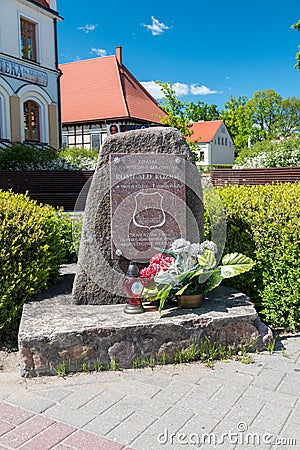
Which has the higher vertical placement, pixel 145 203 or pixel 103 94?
pixel 103 94

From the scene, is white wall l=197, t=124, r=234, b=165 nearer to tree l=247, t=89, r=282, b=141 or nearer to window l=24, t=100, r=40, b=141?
tree l=247, t=89, r=282, b=141

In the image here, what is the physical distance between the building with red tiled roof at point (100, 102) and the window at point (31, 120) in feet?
29.1

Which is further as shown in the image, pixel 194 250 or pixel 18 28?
pixel 18 28

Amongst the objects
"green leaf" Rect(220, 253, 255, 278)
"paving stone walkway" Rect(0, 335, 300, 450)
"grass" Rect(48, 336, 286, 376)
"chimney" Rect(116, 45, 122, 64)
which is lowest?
"paving stone walkway" Rect(0, 335, 300, 450)

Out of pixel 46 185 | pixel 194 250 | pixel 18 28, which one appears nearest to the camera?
pixel 194 250

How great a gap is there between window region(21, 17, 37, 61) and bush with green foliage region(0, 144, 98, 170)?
14.8 ft

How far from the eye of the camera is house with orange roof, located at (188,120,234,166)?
5475 cm

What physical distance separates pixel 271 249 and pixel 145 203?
1.30m

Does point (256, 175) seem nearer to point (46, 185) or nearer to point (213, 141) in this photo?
point (46, 185)

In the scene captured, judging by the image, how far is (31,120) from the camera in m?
20.4

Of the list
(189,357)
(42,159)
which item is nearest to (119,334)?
(189,357)

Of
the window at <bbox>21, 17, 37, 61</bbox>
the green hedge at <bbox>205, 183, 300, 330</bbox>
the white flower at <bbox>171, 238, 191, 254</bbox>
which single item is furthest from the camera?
the window at <bbox>21, 17, 37, 61</bbox>

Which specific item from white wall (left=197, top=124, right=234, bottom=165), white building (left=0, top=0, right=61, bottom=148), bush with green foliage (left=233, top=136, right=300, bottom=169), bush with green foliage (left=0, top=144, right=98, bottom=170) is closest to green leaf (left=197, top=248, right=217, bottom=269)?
bush with green foliage (left=233, top=136, right=300, bottom=169)

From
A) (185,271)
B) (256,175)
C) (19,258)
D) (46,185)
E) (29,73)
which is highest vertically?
(29,73)
